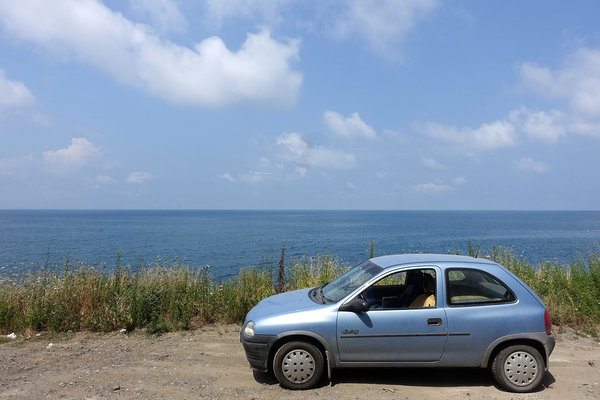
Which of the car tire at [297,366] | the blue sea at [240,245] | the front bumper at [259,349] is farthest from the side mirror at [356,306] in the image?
the blue sea at [240,245]

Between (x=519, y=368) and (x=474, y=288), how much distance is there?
3.82ft

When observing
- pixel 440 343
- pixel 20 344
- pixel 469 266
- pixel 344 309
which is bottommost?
pixel 20 344

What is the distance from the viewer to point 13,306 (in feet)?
28.5

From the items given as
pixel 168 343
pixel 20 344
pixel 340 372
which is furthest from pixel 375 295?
pixel 20 344

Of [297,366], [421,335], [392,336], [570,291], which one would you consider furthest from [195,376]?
[570,291]

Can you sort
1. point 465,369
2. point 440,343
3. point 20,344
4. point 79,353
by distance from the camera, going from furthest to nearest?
point 20,344
point 79,353
point 465,369
point 440,343

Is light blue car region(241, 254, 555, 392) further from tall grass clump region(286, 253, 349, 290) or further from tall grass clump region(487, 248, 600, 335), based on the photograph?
tall grass clump region(286, 253, 349, 290)

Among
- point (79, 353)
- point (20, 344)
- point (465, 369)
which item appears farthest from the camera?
point (20, 344)

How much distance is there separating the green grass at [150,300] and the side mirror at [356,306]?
4.09 m

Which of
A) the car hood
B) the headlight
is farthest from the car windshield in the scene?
the headlight

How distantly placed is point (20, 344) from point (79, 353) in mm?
1415

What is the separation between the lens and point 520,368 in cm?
558

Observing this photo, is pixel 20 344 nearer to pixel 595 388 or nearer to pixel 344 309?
pixel 344 309

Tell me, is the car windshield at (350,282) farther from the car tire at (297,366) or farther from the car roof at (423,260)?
the car tire at (297,366)
